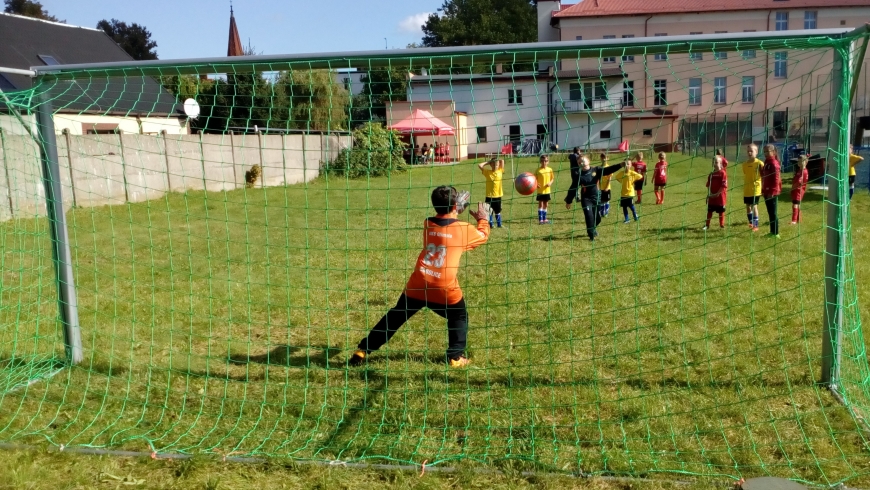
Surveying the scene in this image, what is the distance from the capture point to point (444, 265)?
487cm

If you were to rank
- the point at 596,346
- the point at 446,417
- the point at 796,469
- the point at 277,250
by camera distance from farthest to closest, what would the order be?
the point at 277,250, the point at 596,346, the point at 446,417, the point at 796,469

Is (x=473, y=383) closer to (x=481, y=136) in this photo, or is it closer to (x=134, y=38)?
(x=481, y=136)

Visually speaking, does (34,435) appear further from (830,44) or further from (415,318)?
(830,44)

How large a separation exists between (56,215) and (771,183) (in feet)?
33.6

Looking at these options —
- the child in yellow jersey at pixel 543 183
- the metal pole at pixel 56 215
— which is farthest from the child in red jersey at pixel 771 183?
the metal pole at pixel 56 215

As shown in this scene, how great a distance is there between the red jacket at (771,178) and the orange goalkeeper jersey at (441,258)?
721 cm

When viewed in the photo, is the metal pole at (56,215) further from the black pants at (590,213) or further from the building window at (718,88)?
the black pants at (590,213)

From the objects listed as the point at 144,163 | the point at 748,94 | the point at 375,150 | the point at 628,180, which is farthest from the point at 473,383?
the point at 144,163

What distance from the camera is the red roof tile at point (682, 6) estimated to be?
50438 millimetres

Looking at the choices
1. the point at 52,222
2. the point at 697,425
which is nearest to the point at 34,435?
the point at 52,222

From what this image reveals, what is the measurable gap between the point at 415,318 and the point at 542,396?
2231mm

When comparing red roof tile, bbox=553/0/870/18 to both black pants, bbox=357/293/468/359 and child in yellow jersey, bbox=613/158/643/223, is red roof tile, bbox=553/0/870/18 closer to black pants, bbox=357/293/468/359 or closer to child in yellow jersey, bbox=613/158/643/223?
child in yellow jersey, bbox=613/158/643/223

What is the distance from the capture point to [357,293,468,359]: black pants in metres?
4.99

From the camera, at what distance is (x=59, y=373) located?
4992mm
